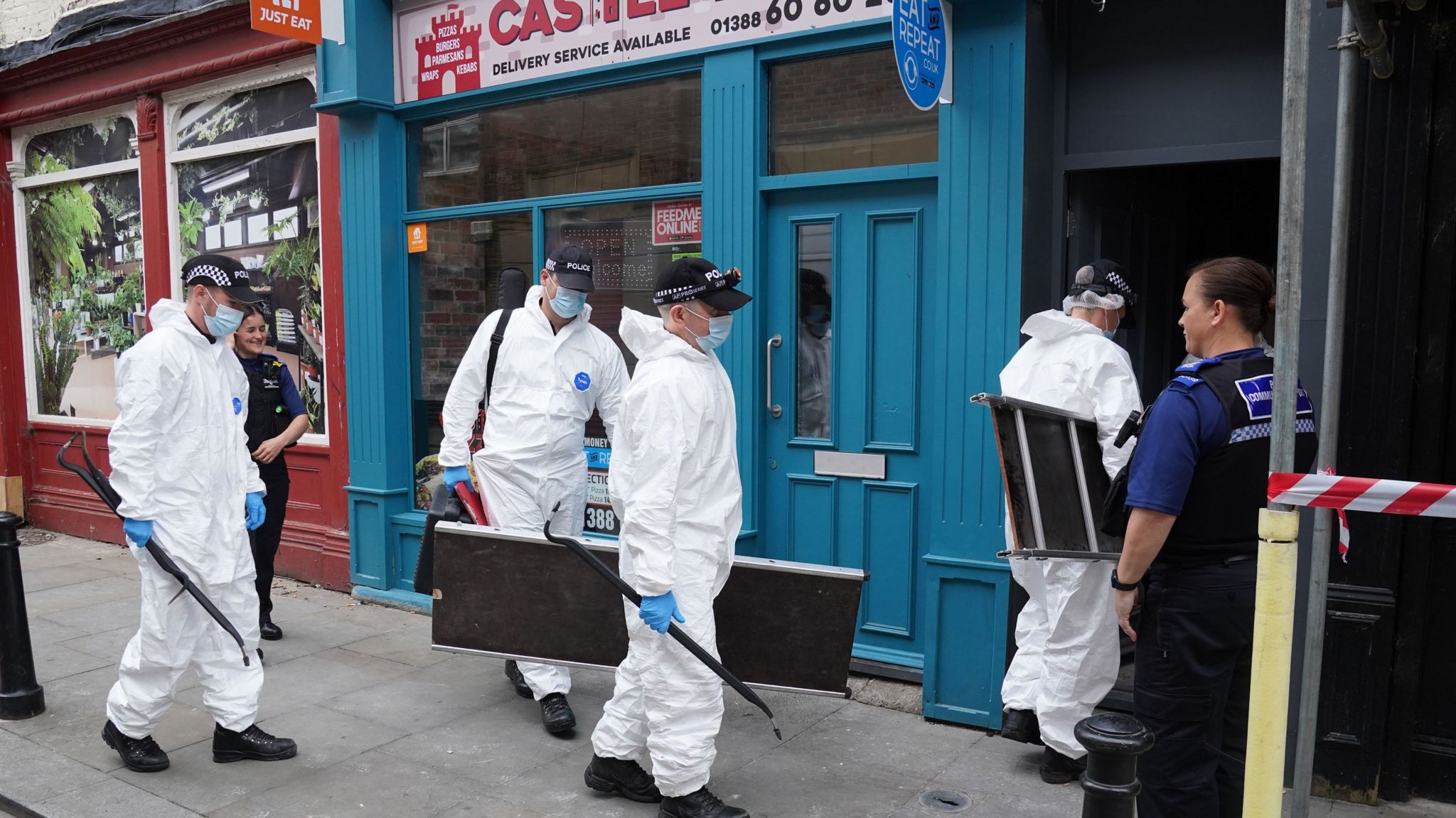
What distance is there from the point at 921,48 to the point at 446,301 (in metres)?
4.00

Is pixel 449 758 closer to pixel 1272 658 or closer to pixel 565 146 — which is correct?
pixel 1272 658

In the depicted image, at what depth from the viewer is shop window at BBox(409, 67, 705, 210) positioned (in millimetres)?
6121

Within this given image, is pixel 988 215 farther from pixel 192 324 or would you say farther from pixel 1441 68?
pixel 192 324

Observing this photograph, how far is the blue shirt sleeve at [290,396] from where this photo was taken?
6.41 m

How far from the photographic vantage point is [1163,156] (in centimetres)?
461

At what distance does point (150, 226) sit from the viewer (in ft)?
29.9

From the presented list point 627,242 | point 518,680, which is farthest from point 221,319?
point 627,242

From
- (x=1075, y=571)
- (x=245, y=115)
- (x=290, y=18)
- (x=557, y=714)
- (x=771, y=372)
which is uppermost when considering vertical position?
(x=290, y=18)

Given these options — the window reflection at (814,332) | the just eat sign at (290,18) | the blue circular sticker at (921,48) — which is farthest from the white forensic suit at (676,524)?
the just eat sign at (290,18)

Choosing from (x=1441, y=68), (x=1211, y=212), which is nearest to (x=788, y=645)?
(x=1441, y=68)

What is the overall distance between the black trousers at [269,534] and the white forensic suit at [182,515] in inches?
69.5

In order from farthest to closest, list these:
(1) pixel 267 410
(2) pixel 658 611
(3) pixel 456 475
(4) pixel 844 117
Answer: (1) pixel 267 410 → (4) pixel 844 117 → (3) pixel 456 475 → (2) pixel 658 611

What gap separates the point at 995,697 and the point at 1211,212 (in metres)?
3.40

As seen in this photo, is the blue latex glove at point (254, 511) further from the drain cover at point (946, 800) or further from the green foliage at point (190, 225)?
the green foliage at point (190, 225)
